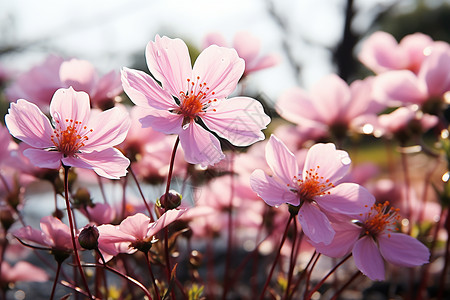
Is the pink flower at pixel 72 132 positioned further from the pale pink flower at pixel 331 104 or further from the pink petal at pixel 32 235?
the pale pink flower at pixel 331 104

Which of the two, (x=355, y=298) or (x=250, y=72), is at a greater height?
(x=250, y=72)

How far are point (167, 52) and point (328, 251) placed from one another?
0.22 m

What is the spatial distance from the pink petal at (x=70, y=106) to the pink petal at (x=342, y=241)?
23 cm

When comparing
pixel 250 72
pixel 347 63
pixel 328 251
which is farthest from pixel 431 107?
pixel 347 63

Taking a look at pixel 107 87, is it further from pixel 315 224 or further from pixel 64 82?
pixel 315 224

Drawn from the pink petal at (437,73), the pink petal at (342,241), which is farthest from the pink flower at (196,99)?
the pink petal at (437,73)

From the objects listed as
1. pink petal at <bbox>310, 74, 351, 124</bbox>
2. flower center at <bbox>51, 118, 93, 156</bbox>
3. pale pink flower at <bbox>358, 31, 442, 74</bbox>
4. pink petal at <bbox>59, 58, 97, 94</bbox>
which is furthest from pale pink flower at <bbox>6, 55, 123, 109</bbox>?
pale pink flower at <bbox>358, 31, 442, 74</bbox>

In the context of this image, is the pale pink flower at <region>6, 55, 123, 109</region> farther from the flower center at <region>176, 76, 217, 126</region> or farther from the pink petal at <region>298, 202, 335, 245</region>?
the pink petal at <region>298, 202, 335, 245</region>

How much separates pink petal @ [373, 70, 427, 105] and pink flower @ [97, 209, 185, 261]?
1.32ft

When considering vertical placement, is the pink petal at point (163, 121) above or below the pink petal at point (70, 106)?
below

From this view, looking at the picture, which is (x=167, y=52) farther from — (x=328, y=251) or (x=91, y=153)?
(x=328, y=251)

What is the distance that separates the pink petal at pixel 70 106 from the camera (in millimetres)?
410

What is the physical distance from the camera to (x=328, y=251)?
1.36 ft

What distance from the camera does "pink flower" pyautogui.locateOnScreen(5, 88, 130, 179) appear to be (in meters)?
0.39
